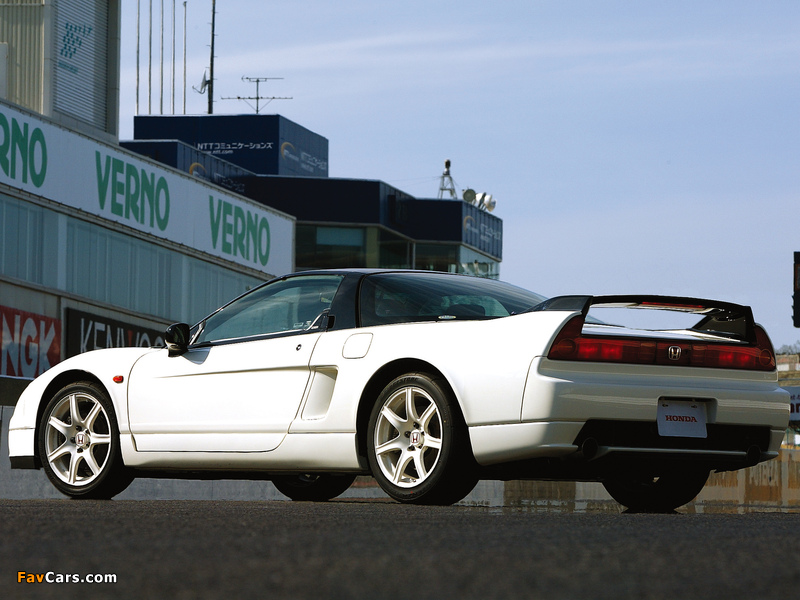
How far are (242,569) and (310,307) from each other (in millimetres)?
4486

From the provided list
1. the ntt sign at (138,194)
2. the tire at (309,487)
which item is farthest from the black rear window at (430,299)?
the ntt sign at (138,194)

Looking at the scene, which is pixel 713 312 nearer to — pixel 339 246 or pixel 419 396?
pixel 419 396

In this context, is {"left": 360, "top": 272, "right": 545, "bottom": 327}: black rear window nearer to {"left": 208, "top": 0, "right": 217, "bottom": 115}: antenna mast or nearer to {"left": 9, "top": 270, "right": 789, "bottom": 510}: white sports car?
{"left": 9, "top": 270, "right": 789, "bottom": 510}: white sports car

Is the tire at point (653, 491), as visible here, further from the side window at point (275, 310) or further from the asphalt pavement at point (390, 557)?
the asphalt pavement at point (390, 557)

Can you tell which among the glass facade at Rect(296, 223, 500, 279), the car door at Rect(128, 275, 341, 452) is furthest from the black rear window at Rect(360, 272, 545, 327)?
the glass facade at Rect(296, 223, 500, 279)

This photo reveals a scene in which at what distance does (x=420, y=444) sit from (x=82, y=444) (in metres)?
2.58

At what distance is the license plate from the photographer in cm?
698

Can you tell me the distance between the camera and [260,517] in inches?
229

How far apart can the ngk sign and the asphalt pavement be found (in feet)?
90.7

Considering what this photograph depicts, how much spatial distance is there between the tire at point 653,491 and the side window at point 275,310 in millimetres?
1911

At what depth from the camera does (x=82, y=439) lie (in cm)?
875

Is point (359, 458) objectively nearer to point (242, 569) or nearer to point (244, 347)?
point (244, 347)

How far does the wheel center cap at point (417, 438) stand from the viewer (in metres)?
7.11

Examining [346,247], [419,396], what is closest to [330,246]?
[346,247]
